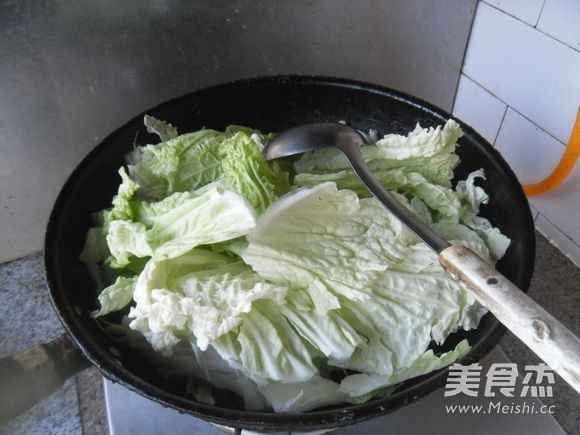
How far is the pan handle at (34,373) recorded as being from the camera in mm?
581

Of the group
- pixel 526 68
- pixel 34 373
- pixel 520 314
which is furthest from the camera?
pixel 526 68

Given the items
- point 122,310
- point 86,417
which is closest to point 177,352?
point 122,310

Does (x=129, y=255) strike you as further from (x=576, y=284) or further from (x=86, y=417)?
(x=576, y=284)

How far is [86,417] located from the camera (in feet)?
2.64

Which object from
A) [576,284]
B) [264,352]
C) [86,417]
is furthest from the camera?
[576,284]

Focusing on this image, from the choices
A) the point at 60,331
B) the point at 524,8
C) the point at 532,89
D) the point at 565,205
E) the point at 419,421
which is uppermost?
the point at 524,8

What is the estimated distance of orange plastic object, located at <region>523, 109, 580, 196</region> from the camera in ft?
2.69

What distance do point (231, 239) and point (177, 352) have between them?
146 millimetres

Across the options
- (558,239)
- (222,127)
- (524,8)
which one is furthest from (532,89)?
(222,127)

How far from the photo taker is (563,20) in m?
0.80

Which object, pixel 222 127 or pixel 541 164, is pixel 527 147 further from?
pixel 222 127

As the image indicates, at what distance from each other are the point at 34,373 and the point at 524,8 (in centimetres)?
94

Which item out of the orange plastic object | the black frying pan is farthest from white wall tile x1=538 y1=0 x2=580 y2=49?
the black frying pan

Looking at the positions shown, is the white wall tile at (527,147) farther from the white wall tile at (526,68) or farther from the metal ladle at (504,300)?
the metal ladle at (504,300)
